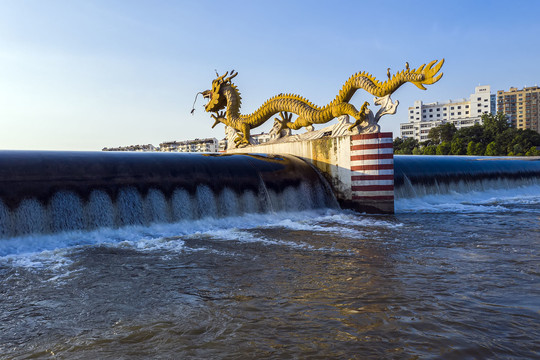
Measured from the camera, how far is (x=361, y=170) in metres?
16.3

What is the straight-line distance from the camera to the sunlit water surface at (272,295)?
4.26m

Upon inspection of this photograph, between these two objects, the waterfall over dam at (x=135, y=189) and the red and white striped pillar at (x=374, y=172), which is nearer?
the waterfall over dam at (x=135, y=189)

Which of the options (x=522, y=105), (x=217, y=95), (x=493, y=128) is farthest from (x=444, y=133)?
(x=522, y=105)

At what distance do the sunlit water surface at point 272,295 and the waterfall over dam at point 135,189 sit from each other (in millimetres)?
752

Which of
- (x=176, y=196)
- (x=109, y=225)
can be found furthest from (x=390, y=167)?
(x=109, y=225)

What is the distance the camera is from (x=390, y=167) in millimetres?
15961

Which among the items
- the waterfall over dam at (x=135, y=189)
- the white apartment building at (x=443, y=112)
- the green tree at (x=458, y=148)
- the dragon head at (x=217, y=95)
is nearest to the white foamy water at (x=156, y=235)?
the waterfall over dam at (x=135, y=189)

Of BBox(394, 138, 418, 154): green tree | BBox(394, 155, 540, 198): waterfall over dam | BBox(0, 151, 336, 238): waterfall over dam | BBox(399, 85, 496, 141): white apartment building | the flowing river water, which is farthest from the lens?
BBox(399, 85, 496, 141): white apartment building

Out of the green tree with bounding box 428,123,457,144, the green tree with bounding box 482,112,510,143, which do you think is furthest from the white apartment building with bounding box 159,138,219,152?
the green tree with bounding box 482,112,510,143

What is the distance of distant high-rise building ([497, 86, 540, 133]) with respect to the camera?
146 metres

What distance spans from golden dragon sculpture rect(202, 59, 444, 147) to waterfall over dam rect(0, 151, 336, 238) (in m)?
3.37

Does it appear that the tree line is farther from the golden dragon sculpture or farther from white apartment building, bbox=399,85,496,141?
white apartment building, bbox=399,85,496,141

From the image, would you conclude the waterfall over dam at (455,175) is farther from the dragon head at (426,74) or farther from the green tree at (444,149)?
the green tree at (444,149)

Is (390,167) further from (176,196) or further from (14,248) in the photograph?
(14,248)
